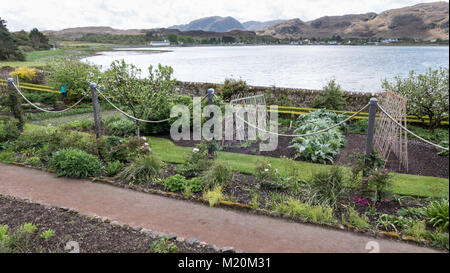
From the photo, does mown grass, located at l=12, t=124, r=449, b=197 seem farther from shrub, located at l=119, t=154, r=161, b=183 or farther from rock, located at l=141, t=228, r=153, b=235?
rock, located at l=141, t=228, r=153, b=235

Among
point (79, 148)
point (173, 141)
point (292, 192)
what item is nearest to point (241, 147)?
point (173, 141)

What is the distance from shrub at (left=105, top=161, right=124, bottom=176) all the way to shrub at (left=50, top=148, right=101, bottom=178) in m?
0.20

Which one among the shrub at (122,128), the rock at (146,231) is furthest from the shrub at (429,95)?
the rock at (146,231)

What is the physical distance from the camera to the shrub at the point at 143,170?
634 centimetres

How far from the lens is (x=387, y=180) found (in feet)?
17.5

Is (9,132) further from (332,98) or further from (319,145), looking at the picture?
(332,98)

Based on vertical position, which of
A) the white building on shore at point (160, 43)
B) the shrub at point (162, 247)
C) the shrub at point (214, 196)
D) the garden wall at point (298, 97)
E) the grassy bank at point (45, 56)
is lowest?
the shrub at point (162, 247)

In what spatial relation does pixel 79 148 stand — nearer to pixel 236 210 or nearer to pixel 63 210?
pixel 63 210

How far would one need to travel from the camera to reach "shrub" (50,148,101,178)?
21.6 feet

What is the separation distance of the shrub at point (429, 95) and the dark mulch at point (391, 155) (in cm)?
190

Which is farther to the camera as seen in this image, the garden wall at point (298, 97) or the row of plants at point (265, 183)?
the garden wall at point (298, 97)

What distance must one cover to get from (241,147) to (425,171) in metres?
4.47

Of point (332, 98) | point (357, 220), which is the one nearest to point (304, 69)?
point (332, 98)

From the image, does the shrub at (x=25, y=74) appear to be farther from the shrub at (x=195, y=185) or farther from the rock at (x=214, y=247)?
the rock at (x=214, y=247)
